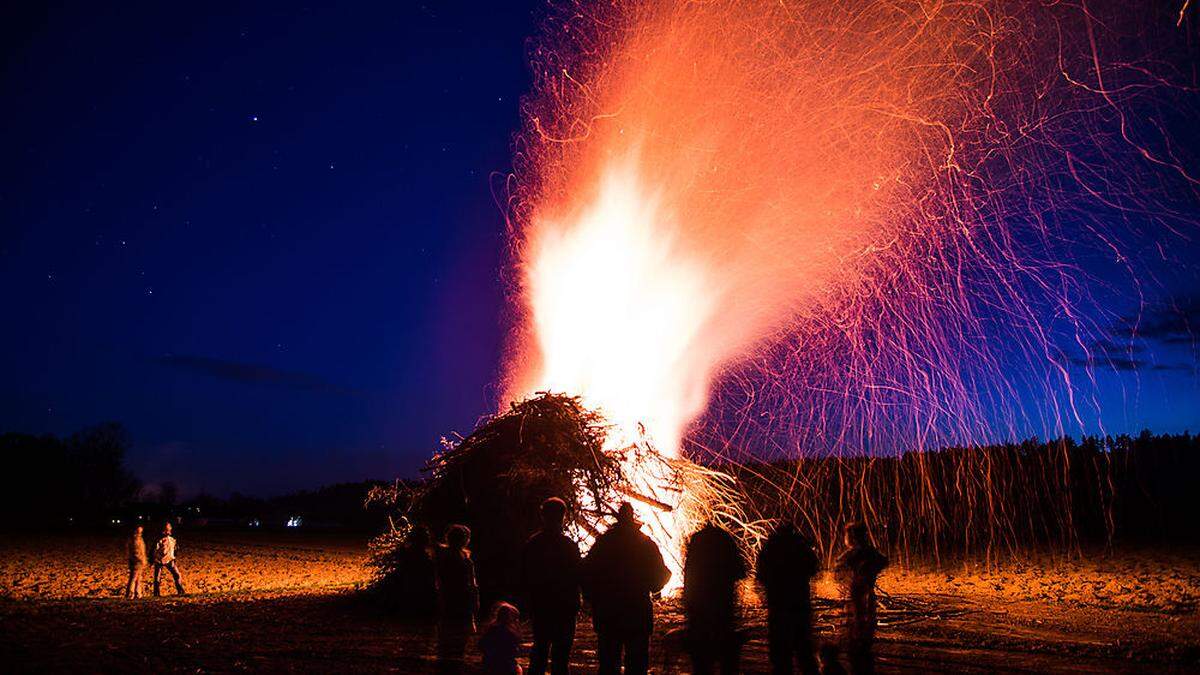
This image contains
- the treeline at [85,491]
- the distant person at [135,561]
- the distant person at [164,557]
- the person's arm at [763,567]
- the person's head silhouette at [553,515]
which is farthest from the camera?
the treeline at [85,491]

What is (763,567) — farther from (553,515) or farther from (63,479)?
(63,479)

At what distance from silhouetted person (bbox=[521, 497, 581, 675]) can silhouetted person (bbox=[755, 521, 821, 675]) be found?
6.61 feet

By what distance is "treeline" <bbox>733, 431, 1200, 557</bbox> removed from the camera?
2395cm

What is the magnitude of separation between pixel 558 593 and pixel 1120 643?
7107mm

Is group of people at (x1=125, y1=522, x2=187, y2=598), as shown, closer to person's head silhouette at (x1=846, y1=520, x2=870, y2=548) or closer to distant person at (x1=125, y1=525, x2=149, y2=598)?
distant person at (x1=125, y1=525, x2=149, y2=598)

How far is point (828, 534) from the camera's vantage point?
2919 cm

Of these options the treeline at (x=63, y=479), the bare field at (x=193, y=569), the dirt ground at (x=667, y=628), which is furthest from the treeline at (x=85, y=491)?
the dirt ground at (x=667, y=628)

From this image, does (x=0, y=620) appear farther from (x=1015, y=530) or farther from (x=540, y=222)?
(x=1015, y=530)

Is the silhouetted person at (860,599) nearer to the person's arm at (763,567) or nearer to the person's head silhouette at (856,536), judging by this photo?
the person's head silhouette at (856,536)

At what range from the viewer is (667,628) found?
990cm

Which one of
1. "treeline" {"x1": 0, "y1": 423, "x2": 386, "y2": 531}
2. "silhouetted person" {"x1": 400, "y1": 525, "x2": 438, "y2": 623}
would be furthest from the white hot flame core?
"treeline" {"x1": 0, "y1": 423, "x2": 386, "y2": 531}

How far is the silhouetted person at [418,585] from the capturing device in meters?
11.0

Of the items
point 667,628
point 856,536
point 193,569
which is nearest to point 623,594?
point 856,536

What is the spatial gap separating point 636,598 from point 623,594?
11cm
